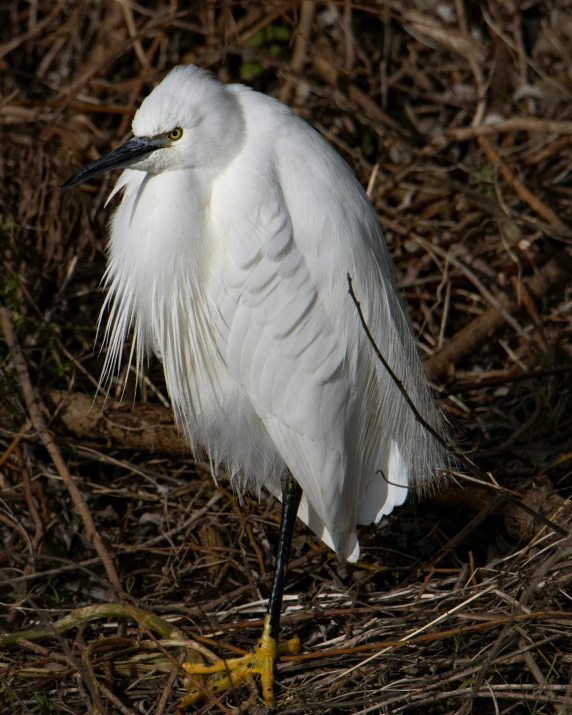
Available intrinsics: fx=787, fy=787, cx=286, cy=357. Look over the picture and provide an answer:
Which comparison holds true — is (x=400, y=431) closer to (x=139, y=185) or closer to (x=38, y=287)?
(x=139, y=185)

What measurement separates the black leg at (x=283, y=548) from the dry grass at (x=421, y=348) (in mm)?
100

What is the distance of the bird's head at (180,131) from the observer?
4.88 ft

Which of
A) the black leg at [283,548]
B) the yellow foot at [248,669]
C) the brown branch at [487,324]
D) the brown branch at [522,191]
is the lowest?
the yellow foot at [248,669]

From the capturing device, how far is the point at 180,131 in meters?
1.51

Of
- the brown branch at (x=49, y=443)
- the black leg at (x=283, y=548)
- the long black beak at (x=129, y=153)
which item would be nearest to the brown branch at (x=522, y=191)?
the black leg at (x=283, y=548)

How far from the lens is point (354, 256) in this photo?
5.23ft

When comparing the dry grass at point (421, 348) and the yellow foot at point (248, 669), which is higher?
the dry grass at point (421, 348)

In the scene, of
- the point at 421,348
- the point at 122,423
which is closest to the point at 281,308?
the point at 122,423

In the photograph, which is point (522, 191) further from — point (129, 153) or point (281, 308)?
point (129, 153)

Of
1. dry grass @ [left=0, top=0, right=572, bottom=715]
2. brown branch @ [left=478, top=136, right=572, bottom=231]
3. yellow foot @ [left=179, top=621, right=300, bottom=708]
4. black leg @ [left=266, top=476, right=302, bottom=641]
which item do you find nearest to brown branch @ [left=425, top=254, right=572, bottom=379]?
dry grass @ [left=0, top=0, right=572, bottom=715]

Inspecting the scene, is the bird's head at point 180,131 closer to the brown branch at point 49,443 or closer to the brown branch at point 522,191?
the brown branch at point 49,443

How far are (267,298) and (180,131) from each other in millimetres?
363

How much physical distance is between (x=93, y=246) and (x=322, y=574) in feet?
3.92

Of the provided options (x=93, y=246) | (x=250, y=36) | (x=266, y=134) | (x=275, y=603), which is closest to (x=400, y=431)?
(x=275, y=603)
